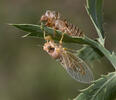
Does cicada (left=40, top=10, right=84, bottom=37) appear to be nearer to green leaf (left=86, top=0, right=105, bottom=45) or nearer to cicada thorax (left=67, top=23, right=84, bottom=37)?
cicada thorax (left=67, top=23, right=84, bottom=37)

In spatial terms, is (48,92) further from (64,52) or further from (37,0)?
(64,52)

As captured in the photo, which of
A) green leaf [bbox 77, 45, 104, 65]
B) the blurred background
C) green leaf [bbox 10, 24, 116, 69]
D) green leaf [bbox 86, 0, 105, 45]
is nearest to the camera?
green leaf [bbox 10, 24, 116, 69]

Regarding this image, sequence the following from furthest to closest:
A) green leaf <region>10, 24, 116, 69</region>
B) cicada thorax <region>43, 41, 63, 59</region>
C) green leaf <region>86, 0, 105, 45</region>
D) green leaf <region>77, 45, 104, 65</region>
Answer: cicada thorax <region>43, 41, 63, 59</region>
green leaf <region>77, 45, 104, 65</region>
green leaf <region>86, 0, 105, 45</region>
green leaf <region>10, 24, 116, 69</region>

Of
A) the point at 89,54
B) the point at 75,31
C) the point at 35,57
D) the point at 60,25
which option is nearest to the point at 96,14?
the point at 75,31

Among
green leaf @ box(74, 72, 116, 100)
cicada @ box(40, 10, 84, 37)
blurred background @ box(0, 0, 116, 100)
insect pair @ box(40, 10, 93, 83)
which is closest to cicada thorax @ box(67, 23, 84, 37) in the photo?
cicada @ box(40, 10, 84, 37)

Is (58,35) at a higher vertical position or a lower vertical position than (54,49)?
higher

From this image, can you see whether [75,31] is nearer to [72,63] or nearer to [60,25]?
[60,25]

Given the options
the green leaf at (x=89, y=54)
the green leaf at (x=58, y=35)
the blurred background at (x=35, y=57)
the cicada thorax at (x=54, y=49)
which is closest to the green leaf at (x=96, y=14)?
the green leaf at (x=58, y=35)
